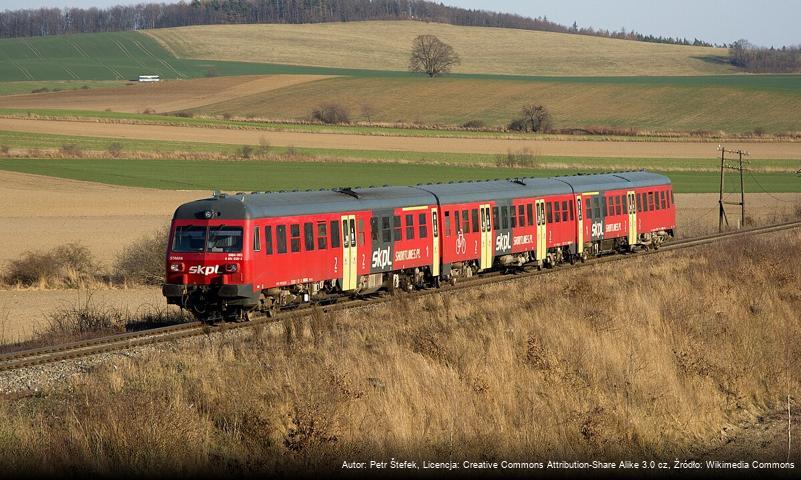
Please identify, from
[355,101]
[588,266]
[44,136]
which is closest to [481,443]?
[588,266]

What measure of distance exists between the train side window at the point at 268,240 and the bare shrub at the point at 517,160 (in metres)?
58.2

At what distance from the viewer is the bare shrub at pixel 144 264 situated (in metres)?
36.0

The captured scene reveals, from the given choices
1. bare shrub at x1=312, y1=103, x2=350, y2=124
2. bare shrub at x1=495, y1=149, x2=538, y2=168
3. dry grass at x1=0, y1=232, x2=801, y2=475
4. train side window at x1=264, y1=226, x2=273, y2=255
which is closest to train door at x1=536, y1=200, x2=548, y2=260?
dry grass at x1=0, y1=232, x2=801, y2=475

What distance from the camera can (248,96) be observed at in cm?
12988

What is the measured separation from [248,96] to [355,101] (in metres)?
13.2

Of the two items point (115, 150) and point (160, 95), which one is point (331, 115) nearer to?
point (160, 95)

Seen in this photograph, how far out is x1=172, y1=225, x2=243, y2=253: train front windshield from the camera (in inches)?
926

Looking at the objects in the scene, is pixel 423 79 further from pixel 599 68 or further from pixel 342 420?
pixel 342 420

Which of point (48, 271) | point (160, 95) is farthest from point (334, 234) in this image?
point (160, 95)

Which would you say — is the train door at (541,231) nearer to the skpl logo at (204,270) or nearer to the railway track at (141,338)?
the railway track at (141,338)

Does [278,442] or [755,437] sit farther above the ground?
[278,442]

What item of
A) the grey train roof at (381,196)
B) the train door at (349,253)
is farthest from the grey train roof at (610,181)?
the train door at (349,253)

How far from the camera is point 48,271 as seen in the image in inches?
1411

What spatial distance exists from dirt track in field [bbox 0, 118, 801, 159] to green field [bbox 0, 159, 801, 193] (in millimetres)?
9820
